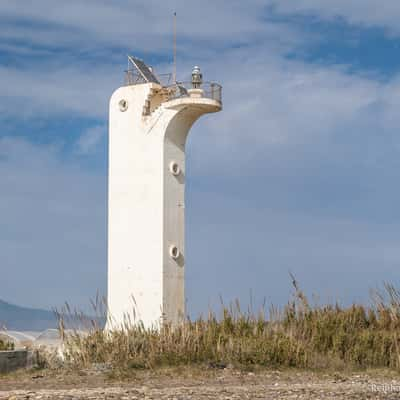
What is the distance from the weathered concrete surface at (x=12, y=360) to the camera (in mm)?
14078

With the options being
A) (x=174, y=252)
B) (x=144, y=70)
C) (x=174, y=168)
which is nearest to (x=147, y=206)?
(x=174, y=168)

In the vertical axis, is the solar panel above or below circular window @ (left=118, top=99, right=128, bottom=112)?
above

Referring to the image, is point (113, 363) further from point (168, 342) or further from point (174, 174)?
point (174, 174)

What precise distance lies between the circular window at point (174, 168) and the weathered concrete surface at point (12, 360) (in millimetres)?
6226

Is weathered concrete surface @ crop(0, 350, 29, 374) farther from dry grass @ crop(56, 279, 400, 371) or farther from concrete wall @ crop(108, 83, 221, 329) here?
concrete wall @ crop(108, 83, 221, 329)

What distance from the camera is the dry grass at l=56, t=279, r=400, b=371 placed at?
13727 millimetres

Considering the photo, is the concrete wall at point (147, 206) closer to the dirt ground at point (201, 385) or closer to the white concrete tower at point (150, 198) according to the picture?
the white concrete tower at point (150, 198)

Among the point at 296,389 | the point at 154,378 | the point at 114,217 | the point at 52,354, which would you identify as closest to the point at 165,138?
the point at 114,217

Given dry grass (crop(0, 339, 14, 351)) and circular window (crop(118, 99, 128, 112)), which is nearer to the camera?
dry grass (crop(0, 339, 14, 351))

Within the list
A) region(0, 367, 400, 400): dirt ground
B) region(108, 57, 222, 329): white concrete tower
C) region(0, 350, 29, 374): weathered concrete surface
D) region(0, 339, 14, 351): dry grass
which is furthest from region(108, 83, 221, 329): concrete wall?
region(0, 367, 400, 400): dirt ground

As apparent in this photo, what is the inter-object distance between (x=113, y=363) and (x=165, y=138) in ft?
23.4

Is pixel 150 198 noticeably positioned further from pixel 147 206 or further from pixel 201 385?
pixel 201 385

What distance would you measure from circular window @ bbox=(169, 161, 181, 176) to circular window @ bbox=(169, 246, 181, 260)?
167cm

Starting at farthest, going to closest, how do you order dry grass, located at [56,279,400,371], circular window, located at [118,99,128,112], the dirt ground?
circular window, located at [118,99,128,112], dry grass, located at [56,279,400,371], the dirt ground
